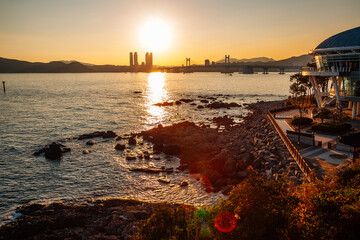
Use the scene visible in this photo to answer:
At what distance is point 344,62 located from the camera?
3981cm

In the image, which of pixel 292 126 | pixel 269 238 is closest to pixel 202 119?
pixel 292 126

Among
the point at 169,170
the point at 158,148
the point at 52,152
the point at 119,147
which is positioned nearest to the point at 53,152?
the point at 52,152

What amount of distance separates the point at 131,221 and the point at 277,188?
38.8 ft

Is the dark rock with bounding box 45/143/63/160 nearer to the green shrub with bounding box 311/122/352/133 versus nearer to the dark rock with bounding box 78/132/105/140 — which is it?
the dark rock with bounding box 78/132/105/140

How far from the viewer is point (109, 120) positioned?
59.7 m

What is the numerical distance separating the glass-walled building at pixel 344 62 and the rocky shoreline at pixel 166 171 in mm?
13803

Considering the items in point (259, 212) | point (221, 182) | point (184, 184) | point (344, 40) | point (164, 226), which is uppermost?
point (344, 40)

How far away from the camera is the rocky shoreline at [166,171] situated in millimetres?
17750

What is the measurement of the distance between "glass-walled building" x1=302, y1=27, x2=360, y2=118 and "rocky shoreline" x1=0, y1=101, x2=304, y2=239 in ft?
45.3

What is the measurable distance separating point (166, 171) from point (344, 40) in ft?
113

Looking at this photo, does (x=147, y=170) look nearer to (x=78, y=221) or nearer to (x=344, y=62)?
(x=78, y=221)

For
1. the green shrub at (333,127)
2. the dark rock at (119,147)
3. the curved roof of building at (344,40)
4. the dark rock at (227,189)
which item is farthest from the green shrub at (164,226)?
the curved roof of building at (344,40)

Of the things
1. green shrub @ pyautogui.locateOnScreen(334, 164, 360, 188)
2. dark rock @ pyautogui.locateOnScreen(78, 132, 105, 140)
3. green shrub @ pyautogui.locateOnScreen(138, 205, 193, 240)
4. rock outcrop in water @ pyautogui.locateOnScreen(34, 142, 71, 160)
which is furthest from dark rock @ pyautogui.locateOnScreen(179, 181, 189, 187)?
dark rock @ pyautogui.locateOnScreen(78, 132, 105, 140)

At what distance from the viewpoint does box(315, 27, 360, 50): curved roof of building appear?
3788 centimetres
